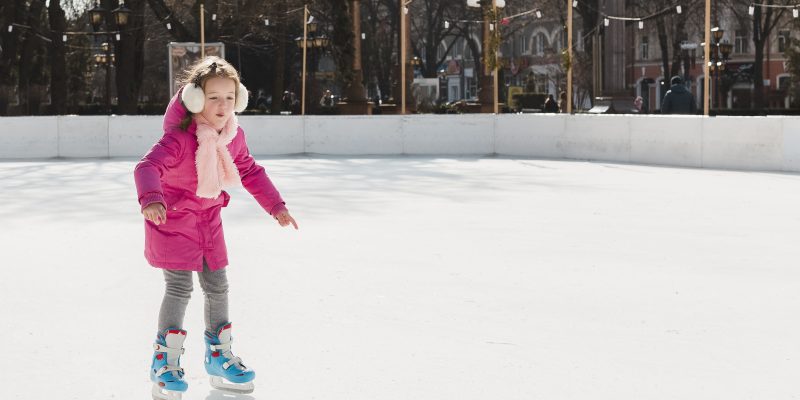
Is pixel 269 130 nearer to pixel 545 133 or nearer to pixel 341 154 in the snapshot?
pixel 341 154

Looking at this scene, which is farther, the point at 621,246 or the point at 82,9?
the point at 82,9

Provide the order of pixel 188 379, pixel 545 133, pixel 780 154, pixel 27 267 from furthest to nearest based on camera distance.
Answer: pixel 545 133 < pixel 780 154 < pixel 27 267 < pixel 188 379

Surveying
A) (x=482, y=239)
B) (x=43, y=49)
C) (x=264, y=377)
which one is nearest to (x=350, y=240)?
(x=482, y=239)

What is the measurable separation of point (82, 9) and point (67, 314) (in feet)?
133

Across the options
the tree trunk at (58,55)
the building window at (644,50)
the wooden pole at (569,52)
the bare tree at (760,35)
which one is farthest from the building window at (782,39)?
the wooden pole at (569,52)

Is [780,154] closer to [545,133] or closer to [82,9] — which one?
[545,133]

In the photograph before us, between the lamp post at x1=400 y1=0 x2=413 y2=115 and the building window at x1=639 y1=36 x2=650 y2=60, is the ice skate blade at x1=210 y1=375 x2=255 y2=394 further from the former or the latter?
the building window at x1=639 y1=36 x2=650 y2=60

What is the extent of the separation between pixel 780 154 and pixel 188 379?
15.1 m

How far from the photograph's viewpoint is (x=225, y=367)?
15.0 ft

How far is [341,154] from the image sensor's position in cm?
2433

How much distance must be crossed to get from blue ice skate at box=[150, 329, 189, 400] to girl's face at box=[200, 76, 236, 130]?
2.50 feet

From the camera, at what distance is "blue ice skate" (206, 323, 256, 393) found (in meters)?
4.54

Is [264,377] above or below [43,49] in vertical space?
below

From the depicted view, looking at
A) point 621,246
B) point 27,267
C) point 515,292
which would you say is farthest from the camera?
point 621,246
